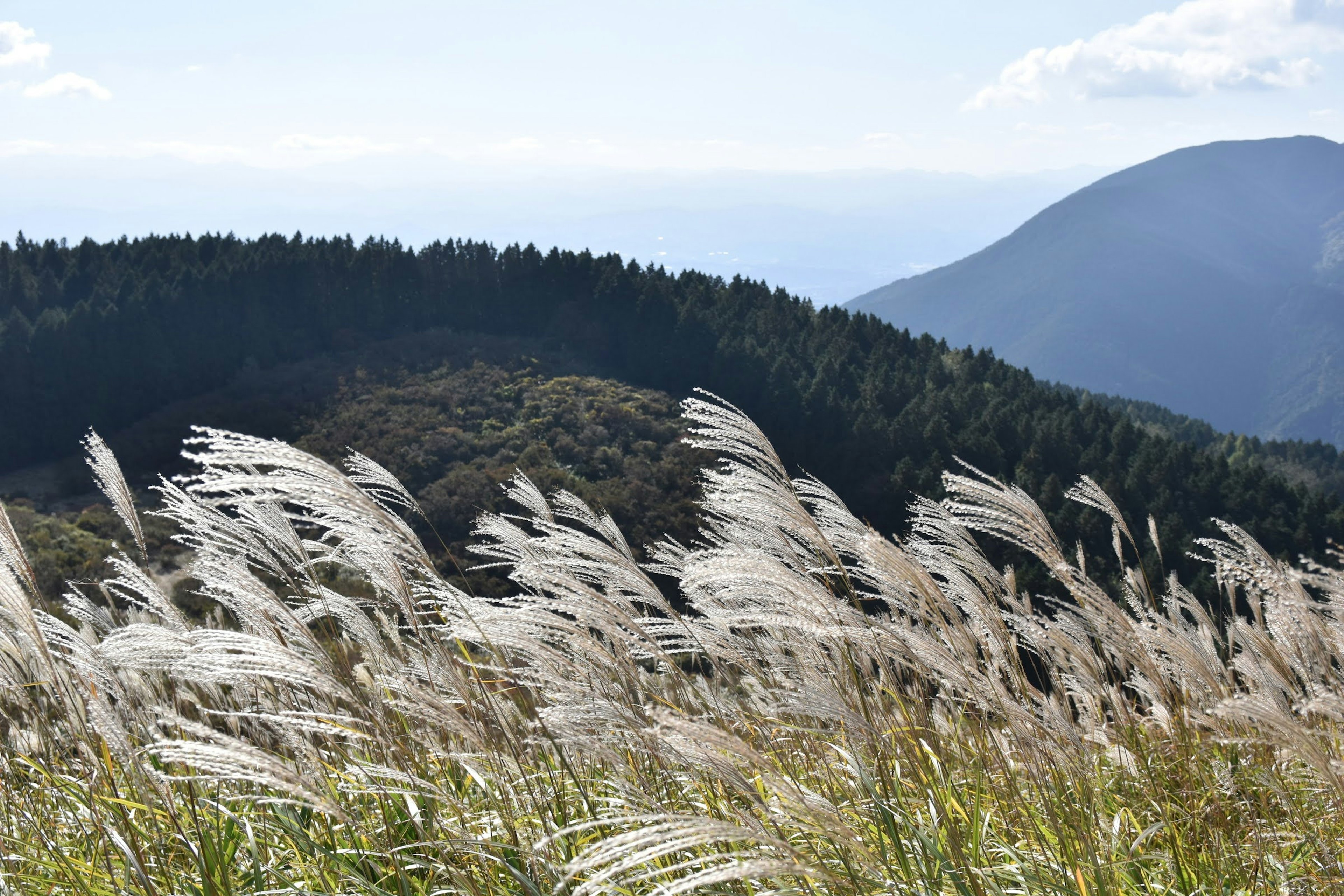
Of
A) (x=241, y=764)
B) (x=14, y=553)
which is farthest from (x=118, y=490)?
(x=241, y=764)

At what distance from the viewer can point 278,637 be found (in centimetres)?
229

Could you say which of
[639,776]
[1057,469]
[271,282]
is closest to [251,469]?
[639,776]

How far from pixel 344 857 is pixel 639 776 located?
88 cm

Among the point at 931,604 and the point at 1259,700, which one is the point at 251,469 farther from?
the point at 1259,700

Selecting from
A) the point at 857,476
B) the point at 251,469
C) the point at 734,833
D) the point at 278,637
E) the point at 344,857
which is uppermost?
the point at 251,469

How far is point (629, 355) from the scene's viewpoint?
6312cm

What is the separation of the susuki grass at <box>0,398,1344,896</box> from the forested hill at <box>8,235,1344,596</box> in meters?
28.4

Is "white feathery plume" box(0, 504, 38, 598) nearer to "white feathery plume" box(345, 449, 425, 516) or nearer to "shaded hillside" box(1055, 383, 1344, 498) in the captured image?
"white feathery plume" box(345, 449, 425, 516)

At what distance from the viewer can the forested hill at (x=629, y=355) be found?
43.4 metres

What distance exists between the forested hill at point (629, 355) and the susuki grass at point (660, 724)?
2842 centimetres

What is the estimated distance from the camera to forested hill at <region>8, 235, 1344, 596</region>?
143ft

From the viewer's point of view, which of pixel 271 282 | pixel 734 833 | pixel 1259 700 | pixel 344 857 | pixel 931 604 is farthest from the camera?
pixel 271 282

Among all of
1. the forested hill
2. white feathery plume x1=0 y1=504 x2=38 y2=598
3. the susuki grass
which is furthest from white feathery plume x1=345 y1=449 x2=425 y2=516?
the forested hill

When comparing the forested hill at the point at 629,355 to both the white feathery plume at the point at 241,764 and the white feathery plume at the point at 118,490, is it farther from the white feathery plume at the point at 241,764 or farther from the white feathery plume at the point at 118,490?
the white feathery plume at the point at 241,764
